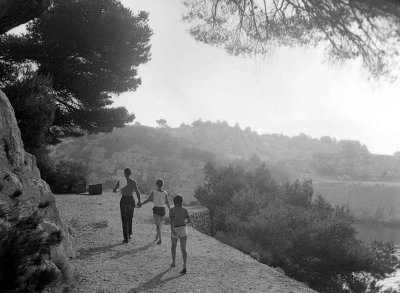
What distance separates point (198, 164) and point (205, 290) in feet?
201

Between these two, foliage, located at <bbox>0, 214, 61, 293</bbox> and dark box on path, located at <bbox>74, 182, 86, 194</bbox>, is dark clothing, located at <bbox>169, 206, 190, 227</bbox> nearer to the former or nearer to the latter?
foliage, located at <bbox>0, 214, 61, 293</bbox>

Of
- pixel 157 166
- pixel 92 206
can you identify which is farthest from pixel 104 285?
pixel 157 166

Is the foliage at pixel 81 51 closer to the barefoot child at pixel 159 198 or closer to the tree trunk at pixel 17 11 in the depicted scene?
the tree trunk at pixel 17 11

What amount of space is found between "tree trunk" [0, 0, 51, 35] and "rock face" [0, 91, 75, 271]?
5.58ft

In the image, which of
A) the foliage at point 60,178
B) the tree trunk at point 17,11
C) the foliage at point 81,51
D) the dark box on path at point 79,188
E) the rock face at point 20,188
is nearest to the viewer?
the rock face at point 20,188

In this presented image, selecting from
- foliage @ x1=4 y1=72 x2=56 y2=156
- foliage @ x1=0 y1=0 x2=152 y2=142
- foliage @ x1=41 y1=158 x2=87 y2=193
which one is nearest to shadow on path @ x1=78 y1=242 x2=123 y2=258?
foliage @ x1=4 y1=72 x2=56 y2=156

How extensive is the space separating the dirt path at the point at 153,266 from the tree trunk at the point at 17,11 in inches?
230

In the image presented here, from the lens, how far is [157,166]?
6775 cm

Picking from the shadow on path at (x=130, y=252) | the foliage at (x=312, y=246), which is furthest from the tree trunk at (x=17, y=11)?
the foliage at (x=312, y=246)

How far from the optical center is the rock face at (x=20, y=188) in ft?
23.3

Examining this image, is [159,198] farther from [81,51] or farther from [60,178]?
[60,178]

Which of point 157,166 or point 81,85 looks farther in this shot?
point 157,166

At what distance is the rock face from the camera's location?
711cm

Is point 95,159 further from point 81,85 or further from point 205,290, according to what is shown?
point 205,290
